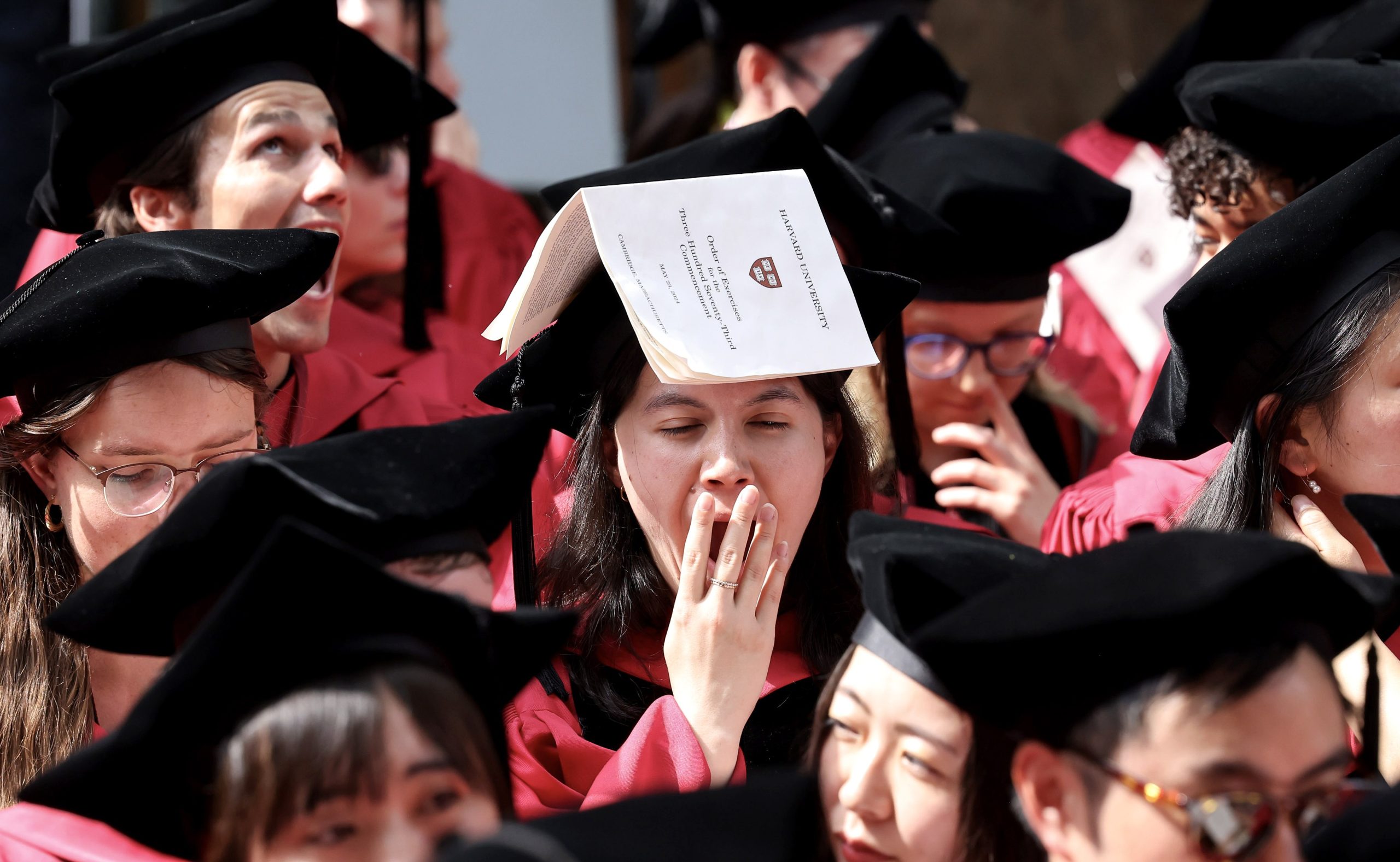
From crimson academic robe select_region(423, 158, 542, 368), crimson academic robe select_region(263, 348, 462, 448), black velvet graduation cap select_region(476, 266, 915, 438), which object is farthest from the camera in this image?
crimson academic robe select_region(423, 158, 542, 368)

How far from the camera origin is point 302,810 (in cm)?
180

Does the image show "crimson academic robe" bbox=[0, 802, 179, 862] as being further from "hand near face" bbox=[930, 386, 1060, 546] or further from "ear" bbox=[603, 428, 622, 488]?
"hand near face" bbox=[930, 386, 1060, 546]

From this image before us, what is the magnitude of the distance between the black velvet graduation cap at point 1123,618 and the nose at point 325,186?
2.25 m

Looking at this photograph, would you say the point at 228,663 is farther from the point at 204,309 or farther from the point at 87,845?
the point at 204,309

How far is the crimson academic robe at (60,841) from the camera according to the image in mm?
2154

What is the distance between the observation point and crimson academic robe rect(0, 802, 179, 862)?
2.15 meters

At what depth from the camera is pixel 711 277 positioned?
2.79 metres

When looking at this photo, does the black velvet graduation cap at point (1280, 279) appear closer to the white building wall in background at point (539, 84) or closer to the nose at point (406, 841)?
the nose at point (406, 841)

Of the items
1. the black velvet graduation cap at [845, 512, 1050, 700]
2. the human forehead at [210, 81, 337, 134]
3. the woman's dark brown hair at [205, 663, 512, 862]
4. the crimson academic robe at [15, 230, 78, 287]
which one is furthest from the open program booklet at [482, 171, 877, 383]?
the crimson academic robe at [15, 230, 78, 287]

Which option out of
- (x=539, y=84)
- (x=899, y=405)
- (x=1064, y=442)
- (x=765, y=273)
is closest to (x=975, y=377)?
(x=899, y=405)

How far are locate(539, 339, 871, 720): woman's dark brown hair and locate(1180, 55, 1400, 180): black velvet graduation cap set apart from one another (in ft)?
3.81

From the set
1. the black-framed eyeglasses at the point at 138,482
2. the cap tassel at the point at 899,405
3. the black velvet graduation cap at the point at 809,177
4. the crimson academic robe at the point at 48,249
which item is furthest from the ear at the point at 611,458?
the crimson academic robe at the point at 48,249

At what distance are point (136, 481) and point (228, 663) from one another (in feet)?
3.48

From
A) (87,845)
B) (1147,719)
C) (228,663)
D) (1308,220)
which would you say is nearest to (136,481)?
(87,845)
